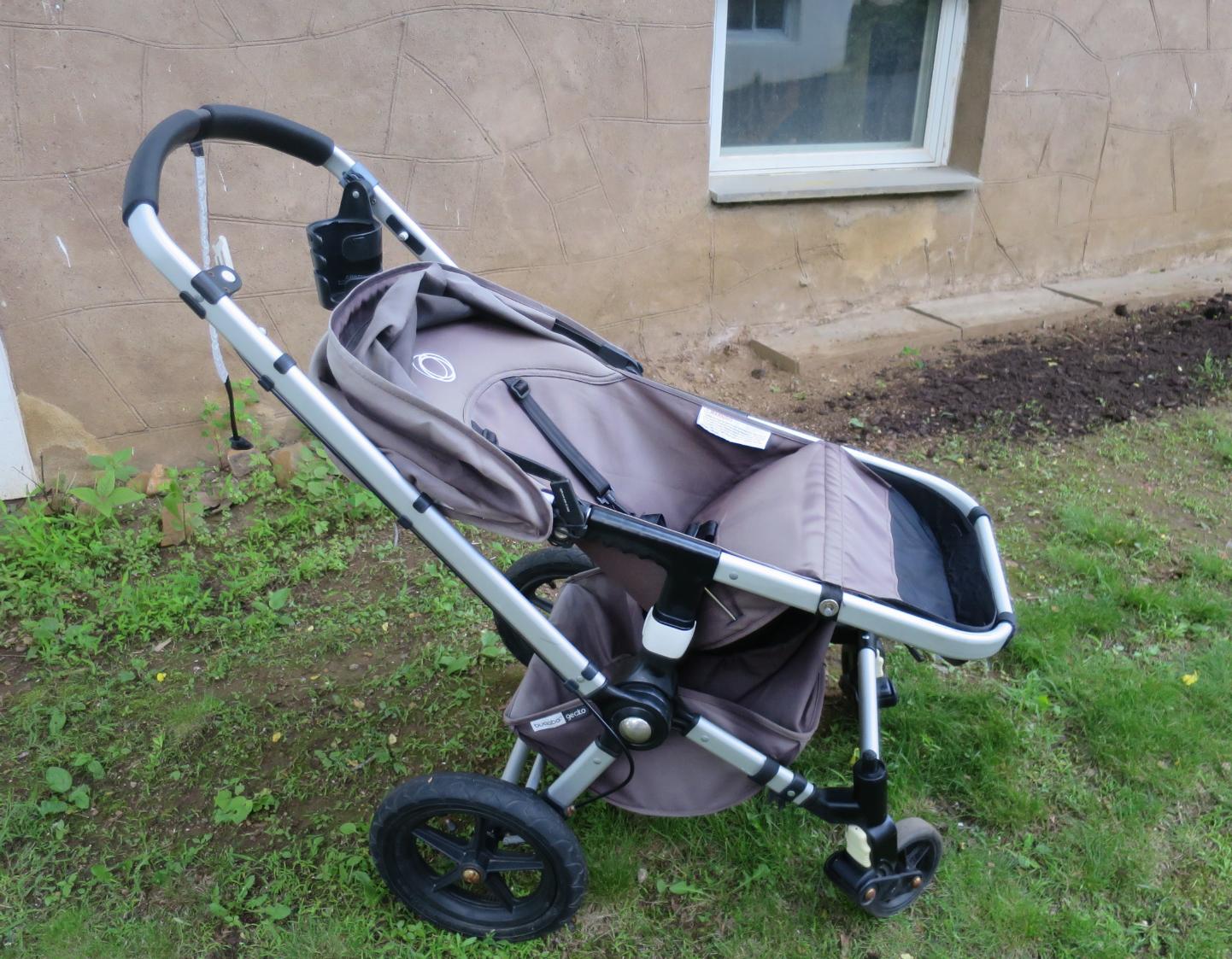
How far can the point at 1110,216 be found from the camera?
5.55 metres

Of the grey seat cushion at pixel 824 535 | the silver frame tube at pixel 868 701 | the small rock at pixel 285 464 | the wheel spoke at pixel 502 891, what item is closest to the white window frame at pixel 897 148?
the small rock at pixel 285 464

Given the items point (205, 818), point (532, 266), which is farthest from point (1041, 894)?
point (532, 266)

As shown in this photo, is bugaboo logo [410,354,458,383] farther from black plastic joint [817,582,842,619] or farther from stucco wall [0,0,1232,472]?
stucco wall [0,0,1232,472]

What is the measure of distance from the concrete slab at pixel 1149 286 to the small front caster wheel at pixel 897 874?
13.7 ft

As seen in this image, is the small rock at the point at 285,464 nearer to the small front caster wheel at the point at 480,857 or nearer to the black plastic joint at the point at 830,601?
the small front caster wheel at the point at 480,857

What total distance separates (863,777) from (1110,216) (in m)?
4.94

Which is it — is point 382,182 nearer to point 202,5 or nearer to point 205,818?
point 202,5

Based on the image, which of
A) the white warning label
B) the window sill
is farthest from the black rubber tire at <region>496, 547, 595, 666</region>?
the window sill

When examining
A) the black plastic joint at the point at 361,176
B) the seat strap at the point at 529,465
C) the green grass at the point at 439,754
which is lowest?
the green grass at the point at 439,754

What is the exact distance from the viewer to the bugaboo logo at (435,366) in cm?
190

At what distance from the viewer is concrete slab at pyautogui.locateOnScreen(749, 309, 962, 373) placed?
15.1 feet

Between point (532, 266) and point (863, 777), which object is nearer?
point (863, 777)

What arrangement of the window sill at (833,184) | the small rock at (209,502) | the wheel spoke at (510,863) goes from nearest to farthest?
1. the wheel spoke at (510,863)
2. the small rock at (209,502)
3. the window sill at (833,184)

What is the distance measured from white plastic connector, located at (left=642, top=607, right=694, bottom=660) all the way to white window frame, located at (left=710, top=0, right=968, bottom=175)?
3.42 meters
